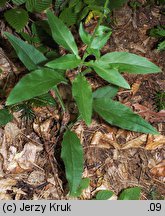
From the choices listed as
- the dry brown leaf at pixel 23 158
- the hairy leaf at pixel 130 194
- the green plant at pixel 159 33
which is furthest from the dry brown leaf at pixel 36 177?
the green plant at pixel 159 33

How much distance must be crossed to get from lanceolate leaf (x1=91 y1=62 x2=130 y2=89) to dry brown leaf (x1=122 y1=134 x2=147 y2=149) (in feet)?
2.89

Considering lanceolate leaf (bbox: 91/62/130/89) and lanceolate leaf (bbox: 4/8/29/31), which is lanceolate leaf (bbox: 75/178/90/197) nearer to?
lanceolate leaf (bbox: 91/62/130/89)

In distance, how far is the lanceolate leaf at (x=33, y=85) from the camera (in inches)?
62.5

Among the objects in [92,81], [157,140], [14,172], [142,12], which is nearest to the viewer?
[14,172]

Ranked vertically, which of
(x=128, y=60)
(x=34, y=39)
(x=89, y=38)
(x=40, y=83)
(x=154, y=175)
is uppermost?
(x=34, y=39)

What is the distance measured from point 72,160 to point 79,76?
516 mm

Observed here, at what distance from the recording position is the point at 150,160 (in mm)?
2365

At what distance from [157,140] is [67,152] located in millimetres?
819

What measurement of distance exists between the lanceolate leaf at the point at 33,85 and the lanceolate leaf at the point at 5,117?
2.13 feet

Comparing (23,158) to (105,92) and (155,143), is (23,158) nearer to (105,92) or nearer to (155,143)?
(105,92)

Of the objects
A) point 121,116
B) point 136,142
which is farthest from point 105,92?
point 136,142

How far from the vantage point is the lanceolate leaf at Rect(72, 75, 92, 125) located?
1.61 metres

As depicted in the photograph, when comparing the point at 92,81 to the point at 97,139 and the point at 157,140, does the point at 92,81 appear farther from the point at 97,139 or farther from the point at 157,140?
the point at 157,140

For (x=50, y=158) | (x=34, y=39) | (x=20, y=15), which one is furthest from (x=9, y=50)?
(x=50, y=158)
